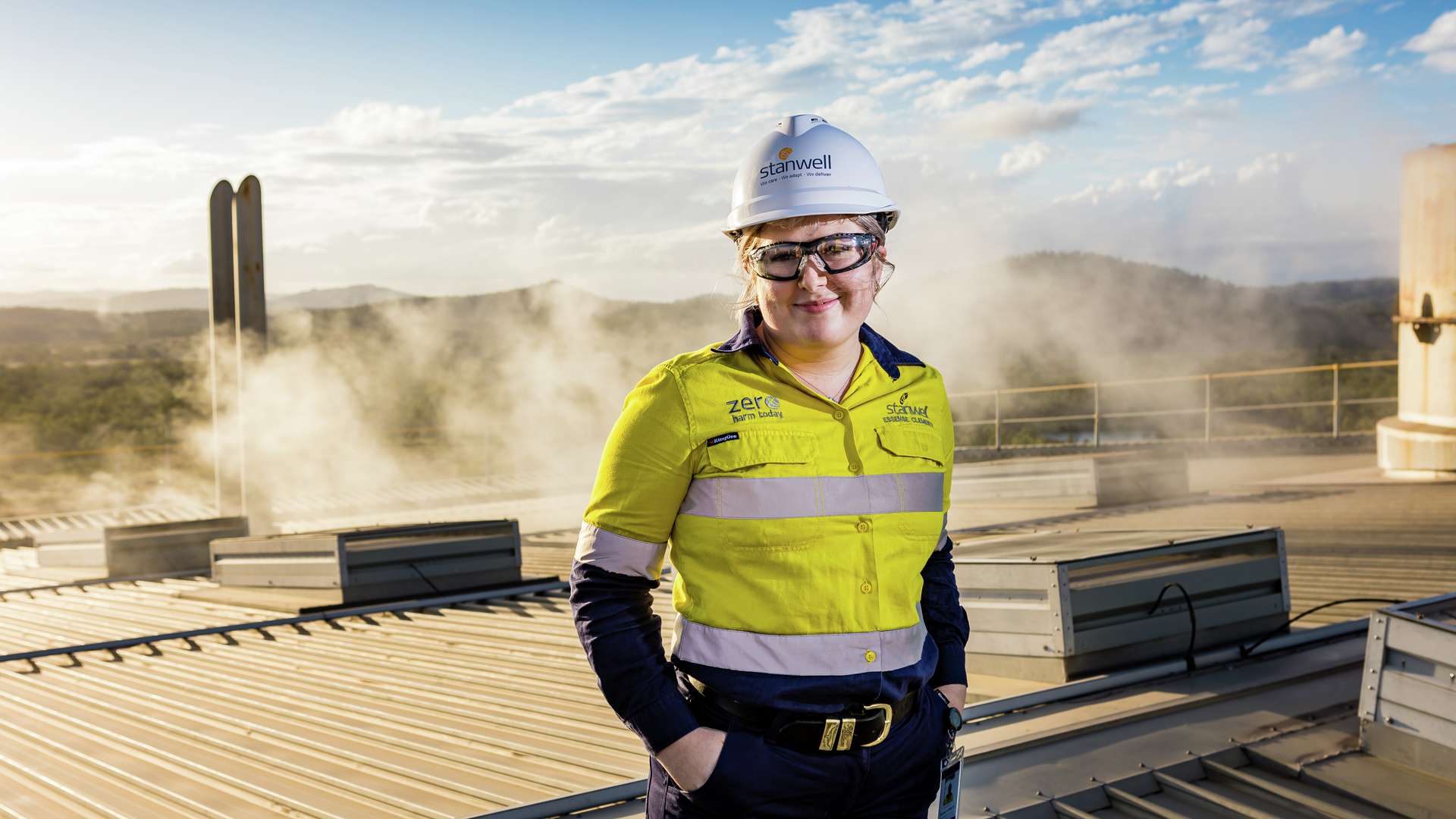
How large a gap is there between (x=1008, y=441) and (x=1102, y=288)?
1811 inches

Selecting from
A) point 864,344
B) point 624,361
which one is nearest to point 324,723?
point 864,344

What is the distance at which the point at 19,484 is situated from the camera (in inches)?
1433

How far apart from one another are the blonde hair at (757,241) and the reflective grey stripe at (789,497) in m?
0.27

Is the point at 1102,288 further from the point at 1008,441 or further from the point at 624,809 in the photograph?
the point at 624,809

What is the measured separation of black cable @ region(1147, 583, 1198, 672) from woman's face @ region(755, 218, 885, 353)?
9.65 ft

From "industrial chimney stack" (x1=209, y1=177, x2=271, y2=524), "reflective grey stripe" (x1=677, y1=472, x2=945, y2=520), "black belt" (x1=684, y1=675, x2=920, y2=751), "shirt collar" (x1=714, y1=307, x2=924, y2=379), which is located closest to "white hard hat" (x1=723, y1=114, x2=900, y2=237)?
"shirt collar" (x1=714, y1=307, x2=924, y2=379)

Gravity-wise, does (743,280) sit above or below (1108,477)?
above

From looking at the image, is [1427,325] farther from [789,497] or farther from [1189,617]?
[789,497]

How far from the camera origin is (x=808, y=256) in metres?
1.51

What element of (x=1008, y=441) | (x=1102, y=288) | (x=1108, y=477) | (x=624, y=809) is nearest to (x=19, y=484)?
(x=1008, y=441)

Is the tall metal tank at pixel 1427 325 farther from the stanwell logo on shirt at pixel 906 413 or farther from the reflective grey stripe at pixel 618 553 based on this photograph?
the reflective grey stripe at pixel 618 553

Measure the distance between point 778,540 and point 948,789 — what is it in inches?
19.6

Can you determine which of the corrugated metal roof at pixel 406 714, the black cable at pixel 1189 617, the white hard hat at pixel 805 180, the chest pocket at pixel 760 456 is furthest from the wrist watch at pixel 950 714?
the black cable at pixel 1189 617

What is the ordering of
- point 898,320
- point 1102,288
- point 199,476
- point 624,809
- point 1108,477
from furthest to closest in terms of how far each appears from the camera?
point 1102,288
point 199,476
point 898,320
point 1108,477
point 624,809
